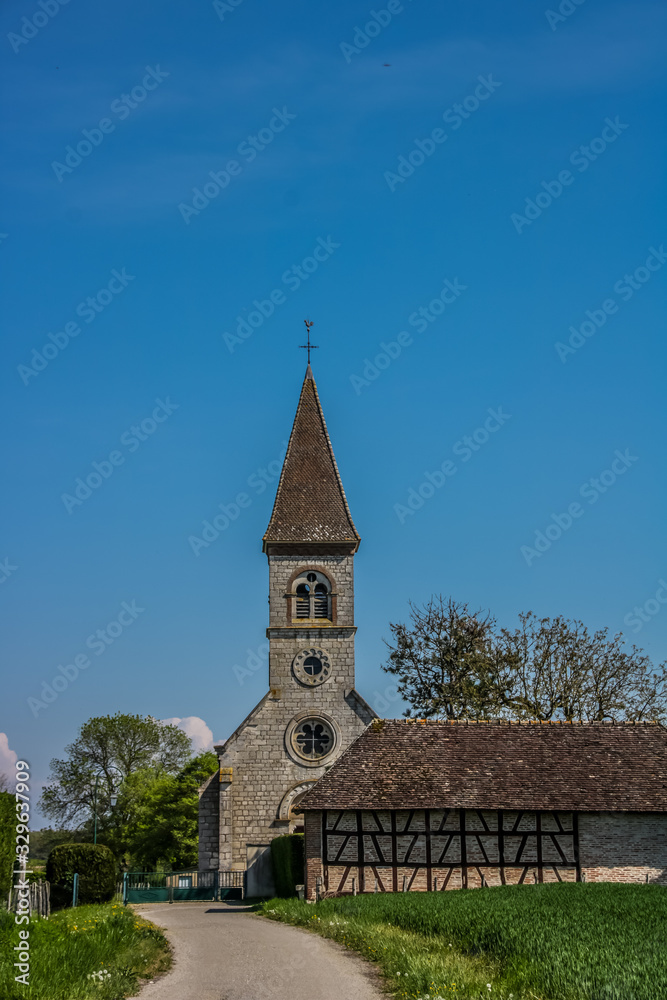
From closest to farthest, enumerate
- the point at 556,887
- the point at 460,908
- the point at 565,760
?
the point at 460,908 → the point at 556,887 → the point at 565,760

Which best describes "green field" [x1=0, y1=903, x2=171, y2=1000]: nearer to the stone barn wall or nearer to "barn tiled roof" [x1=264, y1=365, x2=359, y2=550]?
the stone barn wall

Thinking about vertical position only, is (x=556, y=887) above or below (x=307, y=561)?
below

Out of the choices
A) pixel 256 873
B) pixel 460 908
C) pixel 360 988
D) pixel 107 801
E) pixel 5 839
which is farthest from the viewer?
pixel 107 801

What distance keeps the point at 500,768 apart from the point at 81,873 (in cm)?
1258

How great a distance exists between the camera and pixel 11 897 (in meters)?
18.7

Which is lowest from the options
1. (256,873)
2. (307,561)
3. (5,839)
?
(256,873)

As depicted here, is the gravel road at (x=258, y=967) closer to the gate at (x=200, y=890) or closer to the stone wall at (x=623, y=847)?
the stone wall at (x=623, y=847)

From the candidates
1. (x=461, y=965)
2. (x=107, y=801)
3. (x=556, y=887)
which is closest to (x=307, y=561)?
(x=556, y=887)

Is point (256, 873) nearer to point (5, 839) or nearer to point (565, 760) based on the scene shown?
point (565, 760)

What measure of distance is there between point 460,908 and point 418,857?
25.8 feet

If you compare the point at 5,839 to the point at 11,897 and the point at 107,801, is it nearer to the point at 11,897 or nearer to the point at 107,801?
the point at 11,897

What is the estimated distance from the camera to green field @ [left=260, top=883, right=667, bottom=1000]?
1136cm

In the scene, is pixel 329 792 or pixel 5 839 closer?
pixel 5 839

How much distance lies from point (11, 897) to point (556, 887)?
1253 cm
